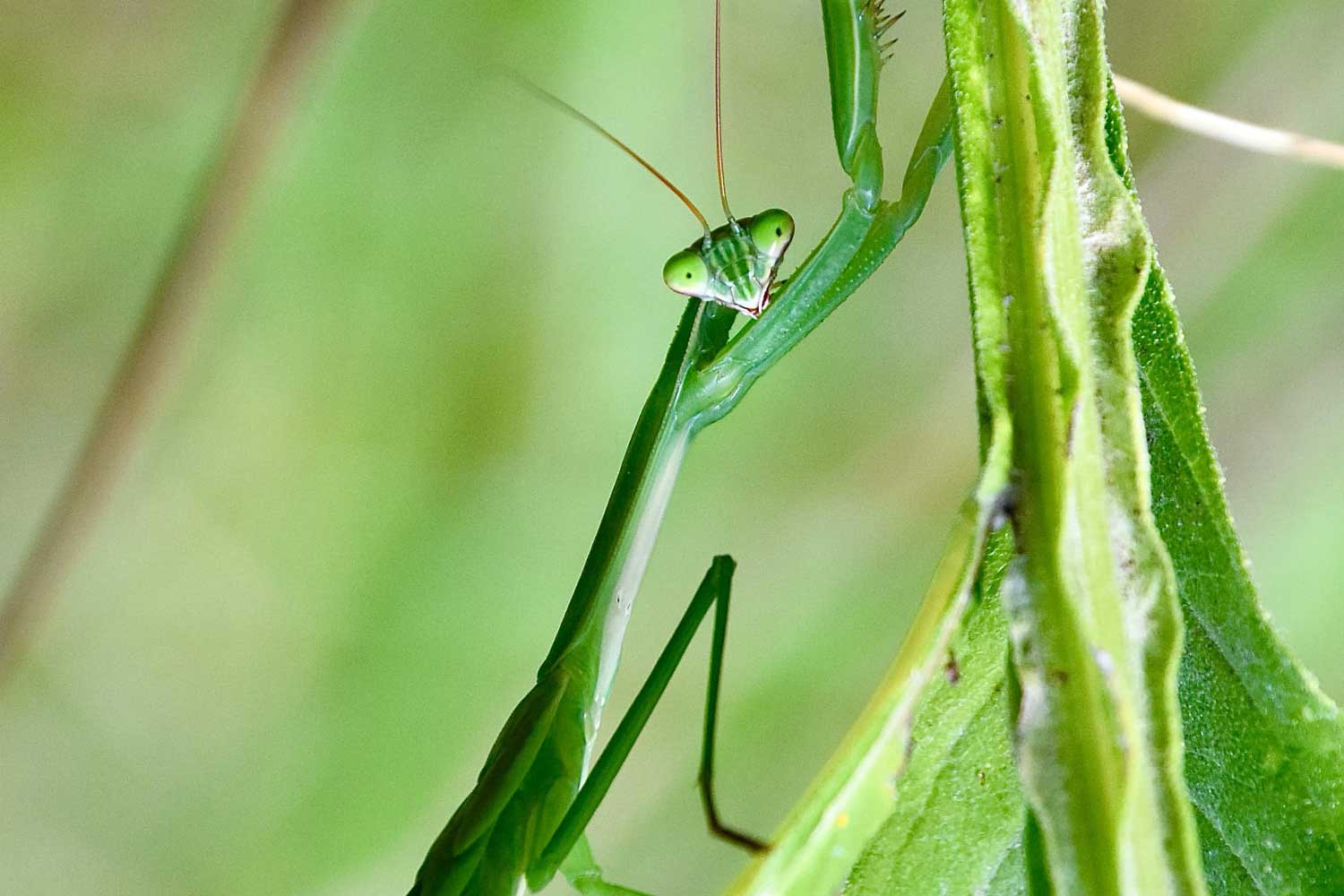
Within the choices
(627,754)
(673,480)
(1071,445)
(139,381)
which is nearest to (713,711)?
(627,754)

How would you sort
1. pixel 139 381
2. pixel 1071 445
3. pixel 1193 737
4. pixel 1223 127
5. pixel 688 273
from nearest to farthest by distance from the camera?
pixel 1071 445 → pixel 1193 737 → pixel 688 273 → pixel 1223 127 → pixel 139 381

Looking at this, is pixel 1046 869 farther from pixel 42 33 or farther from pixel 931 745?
pixel 42 33

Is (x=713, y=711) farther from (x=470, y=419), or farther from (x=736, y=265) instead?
(x=470, y=419)

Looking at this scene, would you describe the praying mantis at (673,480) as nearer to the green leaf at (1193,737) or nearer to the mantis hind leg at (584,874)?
the mantis hind leg at (584,874)

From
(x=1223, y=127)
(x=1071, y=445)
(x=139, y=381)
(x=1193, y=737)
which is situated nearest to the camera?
(x=1071, y=445)

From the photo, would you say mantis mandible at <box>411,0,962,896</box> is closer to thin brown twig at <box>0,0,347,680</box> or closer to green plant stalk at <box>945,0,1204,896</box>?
green plant stalk at <box>945,0,1204,896</box>

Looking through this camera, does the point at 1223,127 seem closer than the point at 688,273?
No

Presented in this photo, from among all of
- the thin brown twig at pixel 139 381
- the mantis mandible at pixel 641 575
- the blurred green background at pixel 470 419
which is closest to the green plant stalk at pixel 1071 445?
the mantis mandible at pixel 641 575
